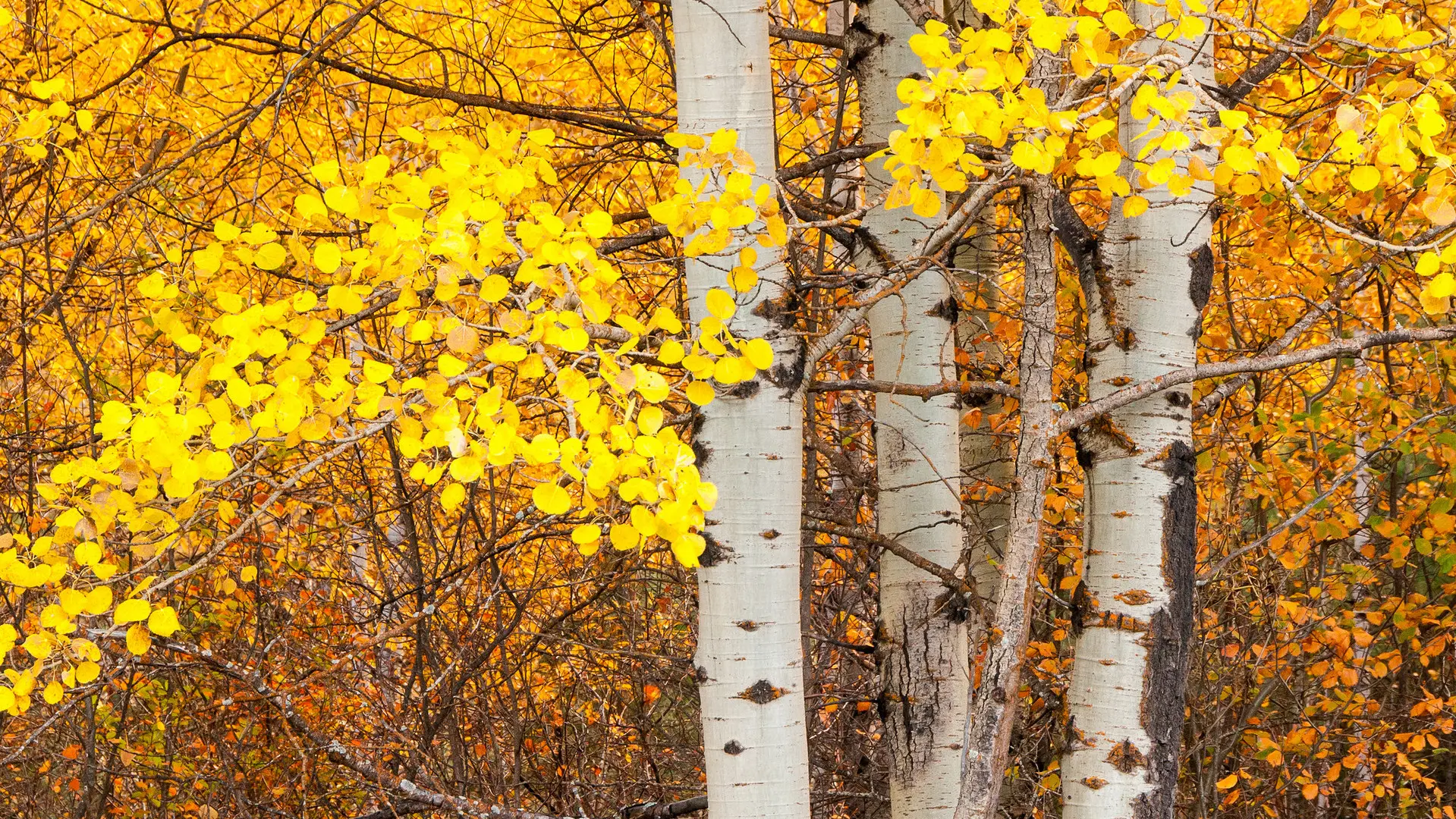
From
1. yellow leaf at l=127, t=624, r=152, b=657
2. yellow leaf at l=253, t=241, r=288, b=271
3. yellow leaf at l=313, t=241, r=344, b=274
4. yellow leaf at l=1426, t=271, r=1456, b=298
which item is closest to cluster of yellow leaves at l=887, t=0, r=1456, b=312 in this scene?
yellow leaf at l=1426, t=271, r=1456, b=298

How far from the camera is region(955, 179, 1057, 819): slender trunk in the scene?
2.06 metres

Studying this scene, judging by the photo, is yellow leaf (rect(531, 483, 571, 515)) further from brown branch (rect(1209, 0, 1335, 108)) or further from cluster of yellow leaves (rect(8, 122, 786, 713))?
brown branch (rect(1209, 0, 1335, 108))

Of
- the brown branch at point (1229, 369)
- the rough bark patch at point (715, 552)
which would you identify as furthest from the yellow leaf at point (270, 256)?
the brown branch at point (1229, 369)

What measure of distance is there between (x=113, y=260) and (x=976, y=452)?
310 cm

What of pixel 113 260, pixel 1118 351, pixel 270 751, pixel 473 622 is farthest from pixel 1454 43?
pixel 270 751

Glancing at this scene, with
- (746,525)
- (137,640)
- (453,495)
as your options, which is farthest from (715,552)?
(137,640)

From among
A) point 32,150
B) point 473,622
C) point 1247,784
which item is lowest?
point 1247,784

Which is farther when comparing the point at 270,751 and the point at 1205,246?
the point at 270,751

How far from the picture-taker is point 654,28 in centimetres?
262

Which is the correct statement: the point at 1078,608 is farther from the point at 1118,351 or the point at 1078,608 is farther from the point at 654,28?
the point at 654,28

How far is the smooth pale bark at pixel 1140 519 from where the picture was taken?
91.9 inches

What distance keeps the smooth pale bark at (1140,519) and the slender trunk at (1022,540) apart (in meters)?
0.32

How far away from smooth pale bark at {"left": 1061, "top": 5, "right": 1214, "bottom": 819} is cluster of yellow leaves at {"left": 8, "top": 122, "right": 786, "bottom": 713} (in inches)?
39.9

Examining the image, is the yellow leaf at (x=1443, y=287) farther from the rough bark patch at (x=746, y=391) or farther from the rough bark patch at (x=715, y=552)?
the rough bark patch at (x=715, y=552)
